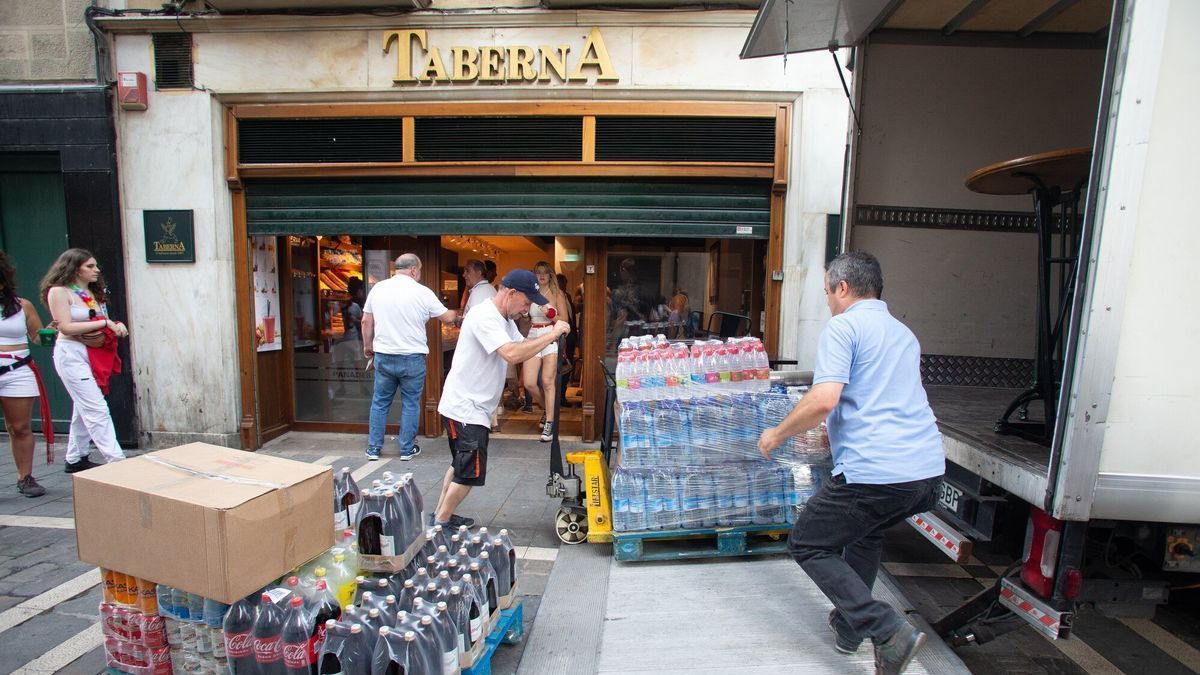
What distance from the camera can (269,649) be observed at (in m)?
2.06

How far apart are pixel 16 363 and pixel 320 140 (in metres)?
3.31

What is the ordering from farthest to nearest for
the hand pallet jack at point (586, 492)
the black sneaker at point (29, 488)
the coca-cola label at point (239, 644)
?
the black sneaker at point (29, 488)
the hand pallet jack at point (586, 492)
the coca-cola label at point (239, 644)

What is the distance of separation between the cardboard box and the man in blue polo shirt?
6.86ft

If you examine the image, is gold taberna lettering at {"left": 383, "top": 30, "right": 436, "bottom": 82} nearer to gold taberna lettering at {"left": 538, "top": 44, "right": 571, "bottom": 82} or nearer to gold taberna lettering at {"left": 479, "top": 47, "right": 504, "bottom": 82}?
gold taberna lettering at {"left": 479, "top": 47, "right": 504, "bottom": 82}

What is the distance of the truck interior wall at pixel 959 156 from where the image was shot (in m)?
4.43

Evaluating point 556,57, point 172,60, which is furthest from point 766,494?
point 172,60

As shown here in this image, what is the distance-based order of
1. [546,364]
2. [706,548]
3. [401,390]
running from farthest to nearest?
[546,364]
[401,390]
[706,548]

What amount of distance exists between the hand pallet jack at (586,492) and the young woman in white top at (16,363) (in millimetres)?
4331

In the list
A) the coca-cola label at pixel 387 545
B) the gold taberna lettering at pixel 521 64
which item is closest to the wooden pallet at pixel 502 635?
the coca-cola label at pixel 387 545

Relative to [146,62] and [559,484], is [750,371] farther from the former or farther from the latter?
[146,62]

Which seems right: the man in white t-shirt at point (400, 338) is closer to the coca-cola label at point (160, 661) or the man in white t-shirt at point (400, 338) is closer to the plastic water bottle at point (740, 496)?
the plastic water bottle at point (740, 496)

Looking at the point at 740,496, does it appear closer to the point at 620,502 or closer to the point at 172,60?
the point at 620,502

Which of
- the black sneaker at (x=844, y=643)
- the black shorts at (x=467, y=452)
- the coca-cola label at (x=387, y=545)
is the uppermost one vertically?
the black shorts at (x=467, y=452)

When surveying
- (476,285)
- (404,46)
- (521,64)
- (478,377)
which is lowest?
(478,377)
